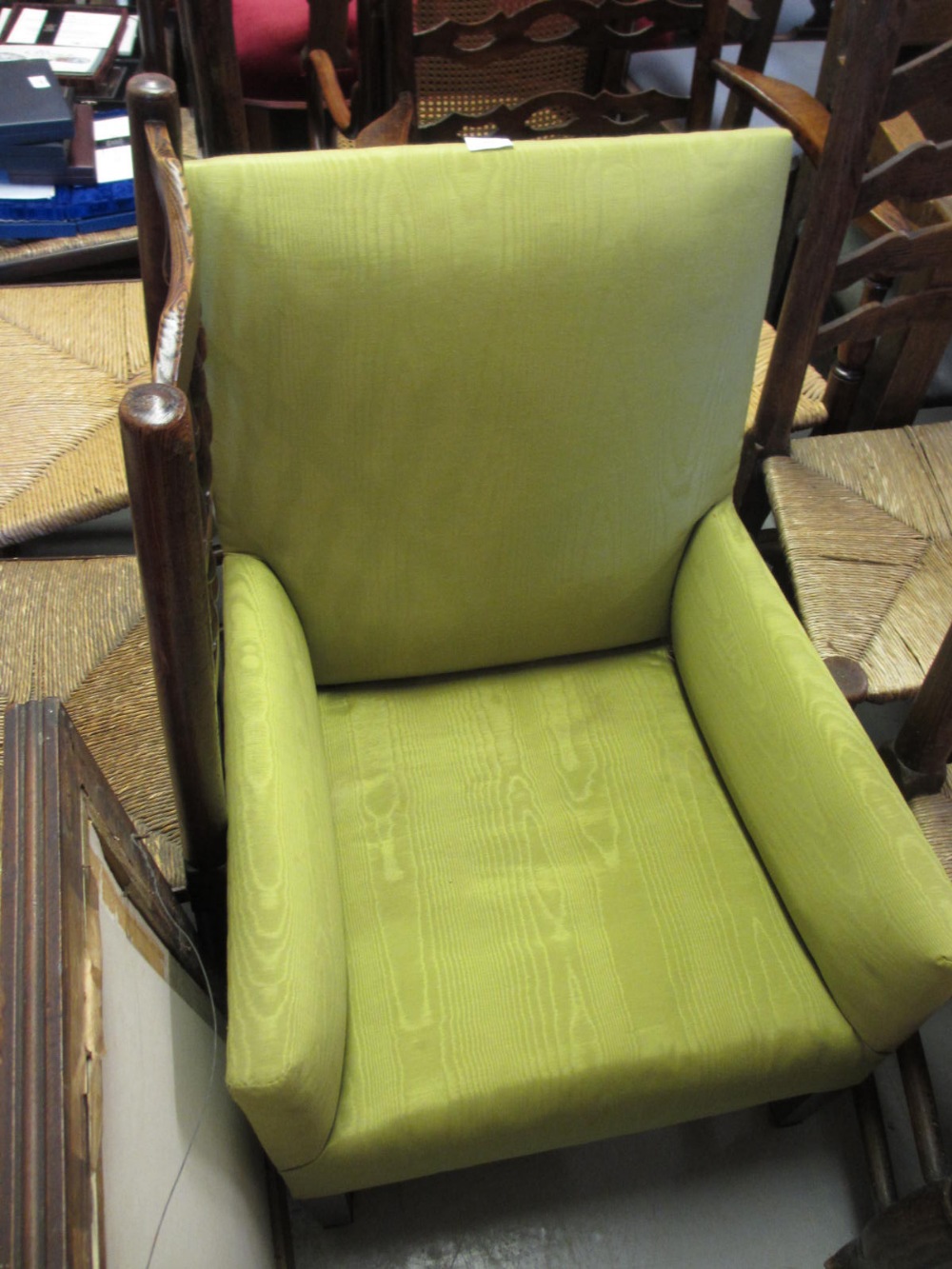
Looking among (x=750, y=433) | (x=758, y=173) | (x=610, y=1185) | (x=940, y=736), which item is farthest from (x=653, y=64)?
(x=610, y=1185)

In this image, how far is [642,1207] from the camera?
3.87 feet

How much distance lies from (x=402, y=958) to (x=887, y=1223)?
490 millimetres

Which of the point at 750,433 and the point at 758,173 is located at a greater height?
the point at 758,173

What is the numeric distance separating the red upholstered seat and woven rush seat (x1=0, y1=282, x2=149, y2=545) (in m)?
0.91

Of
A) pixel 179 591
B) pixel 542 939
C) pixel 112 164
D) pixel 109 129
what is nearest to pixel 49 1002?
pixel 179 591

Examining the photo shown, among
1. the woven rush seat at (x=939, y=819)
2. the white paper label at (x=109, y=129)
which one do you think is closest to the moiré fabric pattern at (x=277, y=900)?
the woven rush seat at (x=939, y=819)

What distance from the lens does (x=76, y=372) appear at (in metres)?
1.34

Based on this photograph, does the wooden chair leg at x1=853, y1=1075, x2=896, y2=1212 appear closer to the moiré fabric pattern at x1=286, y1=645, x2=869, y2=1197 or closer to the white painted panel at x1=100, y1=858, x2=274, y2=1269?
the moiré fabric pattern at x1=286, y1=645, x2=869, y2=1197

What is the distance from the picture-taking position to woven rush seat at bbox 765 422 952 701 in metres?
1.19

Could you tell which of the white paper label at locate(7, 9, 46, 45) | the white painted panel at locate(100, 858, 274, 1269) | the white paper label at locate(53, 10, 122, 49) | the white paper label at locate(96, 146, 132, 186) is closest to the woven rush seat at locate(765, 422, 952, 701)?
the white painted panel at locate(100, 858, 274, 1269)

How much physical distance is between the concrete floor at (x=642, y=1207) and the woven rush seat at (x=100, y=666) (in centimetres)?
49

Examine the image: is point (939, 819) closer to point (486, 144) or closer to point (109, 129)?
point (486, 144)

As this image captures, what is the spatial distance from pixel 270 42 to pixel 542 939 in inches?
74.8

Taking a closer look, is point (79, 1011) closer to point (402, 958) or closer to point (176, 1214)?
point (176, 1214)
